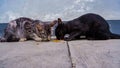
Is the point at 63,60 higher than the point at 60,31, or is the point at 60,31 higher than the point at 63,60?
the point at 60,31

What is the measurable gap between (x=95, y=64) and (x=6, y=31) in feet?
14.4

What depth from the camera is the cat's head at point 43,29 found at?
305 inches

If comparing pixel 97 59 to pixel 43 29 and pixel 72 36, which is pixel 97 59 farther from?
pixel 43 29

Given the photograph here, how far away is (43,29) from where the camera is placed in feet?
25.7

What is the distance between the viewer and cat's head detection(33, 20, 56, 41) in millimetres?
7742

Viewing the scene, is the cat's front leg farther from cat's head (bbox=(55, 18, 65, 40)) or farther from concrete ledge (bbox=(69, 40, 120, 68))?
concrete ledge (bbox=(69, 40, 120, 68))

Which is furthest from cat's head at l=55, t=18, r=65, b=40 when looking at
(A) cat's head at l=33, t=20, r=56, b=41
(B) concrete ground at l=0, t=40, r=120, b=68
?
(B) concrete ground at l=0, t=40, r=120, b=68

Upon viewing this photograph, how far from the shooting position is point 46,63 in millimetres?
4289

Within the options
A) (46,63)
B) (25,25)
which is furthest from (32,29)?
(46,63)

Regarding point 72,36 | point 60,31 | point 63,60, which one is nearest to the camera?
point 63,60

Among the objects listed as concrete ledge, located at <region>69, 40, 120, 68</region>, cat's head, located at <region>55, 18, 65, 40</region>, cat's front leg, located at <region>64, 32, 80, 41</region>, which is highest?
cat's head, located at <region>55, 18, 65, 40</region>

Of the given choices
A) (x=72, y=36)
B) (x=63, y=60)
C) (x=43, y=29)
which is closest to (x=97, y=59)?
(x=63, y=60)

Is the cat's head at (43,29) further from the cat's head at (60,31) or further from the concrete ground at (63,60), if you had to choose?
the concrete ground at (63,60)

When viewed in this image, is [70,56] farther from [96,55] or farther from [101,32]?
[101,32]
